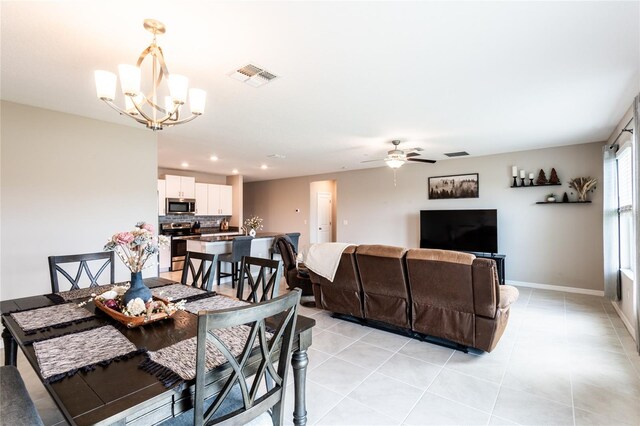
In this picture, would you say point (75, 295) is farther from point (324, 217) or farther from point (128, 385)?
point (324, 217)

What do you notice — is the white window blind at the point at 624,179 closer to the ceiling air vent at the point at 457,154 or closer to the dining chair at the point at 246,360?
the ceiling air vent at the point at 457,154

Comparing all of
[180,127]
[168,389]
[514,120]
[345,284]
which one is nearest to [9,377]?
[168,389]

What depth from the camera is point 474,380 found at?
2.50 m

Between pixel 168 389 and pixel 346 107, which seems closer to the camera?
pixel 168 389

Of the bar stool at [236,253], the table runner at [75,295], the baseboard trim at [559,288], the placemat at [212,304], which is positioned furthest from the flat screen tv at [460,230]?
the table runner at [75,295]

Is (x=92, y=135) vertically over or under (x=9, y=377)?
over

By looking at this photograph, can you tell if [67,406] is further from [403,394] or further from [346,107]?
[346,107]

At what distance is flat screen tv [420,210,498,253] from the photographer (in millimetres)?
5793

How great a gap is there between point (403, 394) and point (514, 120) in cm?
354

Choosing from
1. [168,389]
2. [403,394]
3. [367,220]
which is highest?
[367,220]

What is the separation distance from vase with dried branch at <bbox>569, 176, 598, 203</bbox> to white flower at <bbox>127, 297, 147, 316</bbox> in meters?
6.42

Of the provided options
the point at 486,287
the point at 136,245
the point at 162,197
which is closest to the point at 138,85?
the point at 136,245

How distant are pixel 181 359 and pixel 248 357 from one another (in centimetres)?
28

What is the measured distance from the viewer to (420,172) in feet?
22.7
